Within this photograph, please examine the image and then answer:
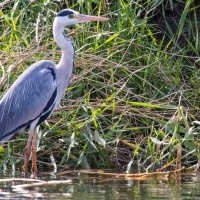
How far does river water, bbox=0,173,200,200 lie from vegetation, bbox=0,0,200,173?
0.37 meters

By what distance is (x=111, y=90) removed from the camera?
23.4ft

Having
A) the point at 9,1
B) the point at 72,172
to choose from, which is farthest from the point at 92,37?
the point at 72,172

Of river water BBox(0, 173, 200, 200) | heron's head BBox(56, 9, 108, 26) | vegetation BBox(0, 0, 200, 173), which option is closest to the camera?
river water BBox(0, 173, 200, 200)

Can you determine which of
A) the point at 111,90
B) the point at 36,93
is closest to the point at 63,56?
the point at 36,93

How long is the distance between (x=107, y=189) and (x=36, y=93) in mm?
1523

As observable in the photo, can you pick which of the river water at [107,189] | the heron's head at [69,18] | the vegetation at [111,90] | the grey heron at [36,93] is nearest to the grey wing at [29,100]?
the grey heron at [36,93]

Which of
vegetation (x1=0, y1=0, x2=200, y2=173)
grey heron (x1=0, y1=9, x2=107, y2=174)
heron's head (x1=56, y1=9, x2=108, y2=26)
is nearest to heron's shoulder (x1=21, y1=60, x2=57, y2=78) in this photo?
grey heron (x1=0, y1=9, x2=107, y2=174)

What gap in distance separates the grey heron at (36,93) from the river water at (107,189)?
631 mm

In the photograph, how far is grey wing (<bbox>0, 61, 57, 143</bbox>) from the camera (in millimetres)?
6605

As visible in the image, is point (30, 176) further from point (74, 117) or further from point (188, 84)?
point (188, 84)

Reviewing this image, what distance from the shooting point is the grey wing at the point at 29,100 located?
6.61 meters

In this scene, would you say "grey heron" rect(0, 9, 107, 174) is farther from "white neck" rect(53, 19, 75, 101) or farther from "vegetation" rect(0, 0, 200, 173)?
"vegetation" rect(0, 0, 200, 173)

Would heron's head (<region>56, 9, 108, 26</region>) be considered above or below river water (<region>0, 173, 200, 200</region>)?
above

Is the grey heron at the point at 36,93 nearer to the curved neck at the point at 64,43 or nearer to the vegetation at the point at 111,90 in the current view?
the curved neck at the point at 64,43
